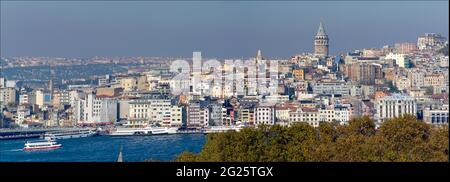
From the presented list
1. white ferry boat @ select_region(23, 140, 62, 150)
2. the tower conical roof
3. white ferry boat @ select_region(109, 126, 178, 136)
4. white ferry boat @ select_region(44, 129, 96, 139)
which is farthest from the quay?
the tower conical roof

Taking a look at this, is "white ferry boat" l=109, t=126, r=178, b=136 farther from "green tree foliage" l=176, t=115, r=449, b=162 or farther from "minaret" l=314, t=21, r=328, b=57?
"green tree foliage" l=176, t=115, r=449, b=162

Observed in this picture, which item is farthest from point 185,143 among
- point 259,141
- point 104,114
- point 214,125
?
point 259,141

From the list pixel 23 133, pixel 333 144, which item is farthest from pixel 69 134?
pixel 333 144

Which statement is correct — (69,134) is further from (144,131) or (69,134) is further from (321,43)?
(321,43)

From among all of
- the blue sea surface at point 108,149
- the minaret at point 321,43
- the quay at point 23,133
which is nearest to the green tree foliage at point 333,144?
the blue sea surface at point 108,149
